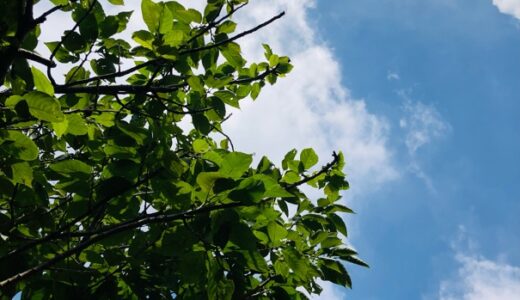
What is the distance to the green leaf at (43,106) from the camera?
2.08 meters

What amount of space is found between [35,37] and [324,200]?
2479 mm

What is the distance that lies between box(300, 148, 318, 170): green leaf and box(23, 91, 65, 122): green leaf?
212 cm

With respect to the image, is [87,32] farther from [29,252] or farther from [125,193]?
[29,252]

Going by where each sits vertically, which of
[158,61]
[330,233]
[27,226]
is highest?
[158,61]

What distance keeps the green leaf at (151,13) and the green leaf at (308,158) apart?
1.58m

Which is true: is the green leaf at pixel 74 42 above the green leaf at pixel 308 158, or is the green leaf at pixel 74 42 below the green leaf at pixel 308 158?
below

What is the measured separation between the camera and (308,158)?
12.4ft

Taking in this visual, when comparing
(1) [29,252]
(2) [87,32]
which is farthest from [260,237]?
(2) [87,32]

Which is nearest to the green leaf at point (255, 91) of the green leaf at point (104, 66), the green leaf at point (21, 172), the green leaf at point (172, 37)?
the green leaf at point (104, 66)

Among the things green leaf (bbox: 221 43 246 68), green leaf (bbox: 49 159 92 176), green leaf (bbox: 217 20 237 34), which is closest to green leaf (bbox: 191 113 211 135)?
green leaf (bbox: 221 43 246 68)

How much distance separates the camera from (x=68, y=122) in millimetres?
2646

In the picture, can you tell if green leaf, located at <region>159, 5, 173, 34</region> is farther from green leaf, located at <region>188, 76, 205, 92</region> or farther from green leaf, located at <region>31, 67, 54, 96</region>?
green leaf, located at <region>31, 67, 54, 96</region>

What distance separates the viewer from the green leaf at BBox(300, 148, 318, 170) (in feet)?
12.4

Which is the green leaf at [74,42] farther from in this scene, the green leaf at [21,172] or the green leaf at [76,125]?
the green leaf at [21,172]
